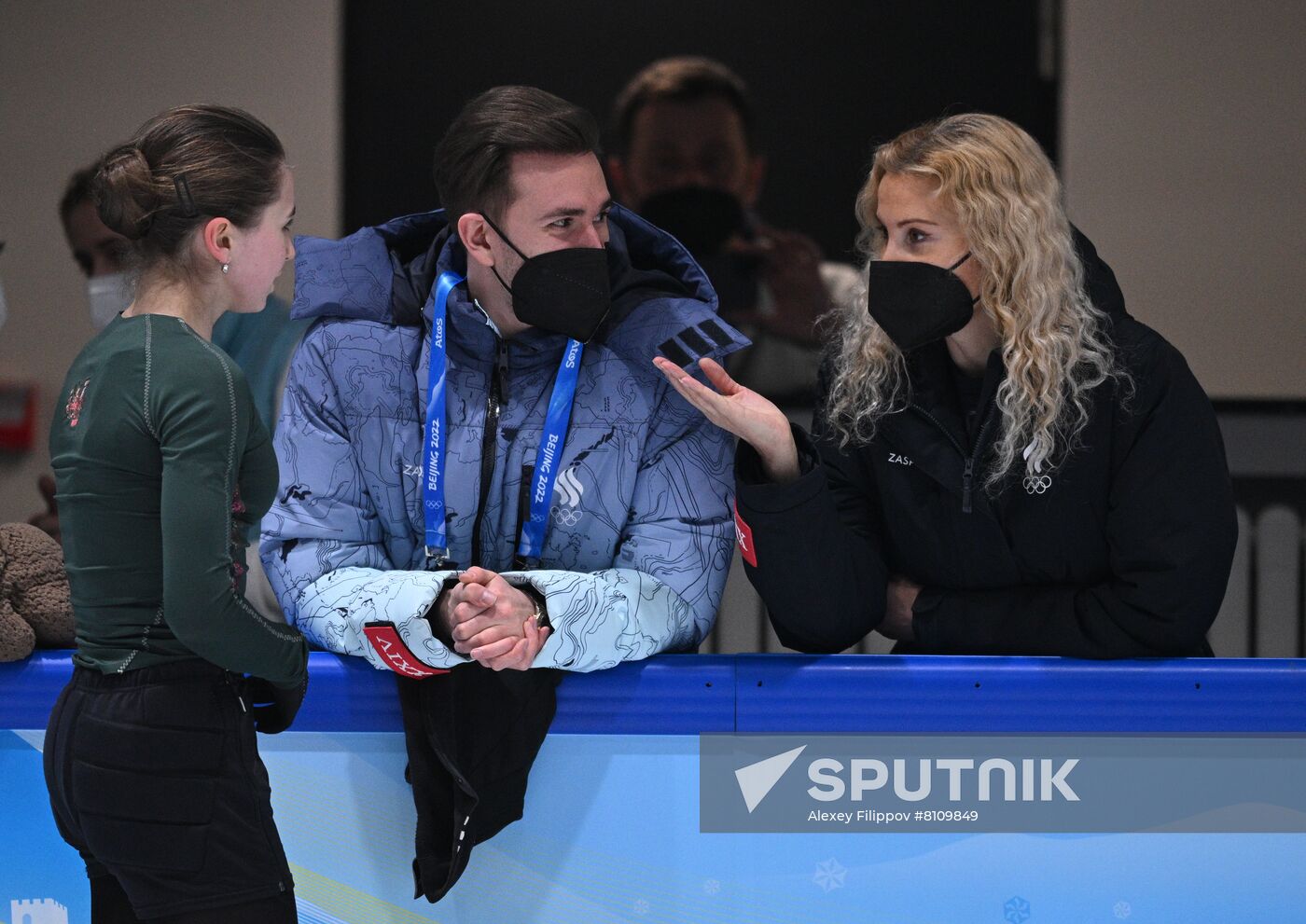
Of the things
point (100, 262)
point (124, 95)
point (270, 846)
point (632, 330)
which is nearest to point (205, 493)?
point (270, 846)

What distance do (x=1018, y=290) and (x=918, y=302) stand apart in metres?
0.15

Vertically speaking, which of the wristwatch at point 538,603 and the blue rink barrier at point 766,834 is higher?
the wristwatch at point 538,603

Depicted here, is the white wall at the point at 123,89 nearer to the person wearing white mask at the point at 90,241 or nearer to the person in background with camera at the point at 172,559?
the person wearing white mask at the point at 90,241

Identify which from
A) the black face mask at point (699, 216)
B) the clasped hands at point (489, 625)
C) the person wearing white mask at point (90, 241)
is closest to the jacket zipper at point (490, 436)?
the clasped hands at point (489, 625)

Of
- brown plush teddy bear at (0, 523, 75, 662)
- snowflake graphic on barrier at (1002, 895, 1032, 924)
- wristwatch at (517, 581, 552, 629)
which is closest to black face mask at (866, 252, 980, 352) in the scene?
wristwatch at (517, 581, 552, 629)

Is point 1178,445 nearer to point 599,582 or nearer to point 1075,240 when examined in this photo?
point 1075,240

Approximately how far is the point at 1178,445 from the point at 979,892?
2.24 ft

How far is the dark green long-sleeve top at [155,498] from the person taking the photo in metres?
1.56

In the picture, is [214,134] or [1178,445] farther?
[1178,445]

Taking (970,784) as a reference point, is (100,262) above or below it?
above

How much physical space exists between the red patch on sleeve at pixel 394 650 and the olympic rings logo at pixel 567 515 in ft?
1.03

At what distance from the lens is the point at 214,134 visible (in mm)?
1717

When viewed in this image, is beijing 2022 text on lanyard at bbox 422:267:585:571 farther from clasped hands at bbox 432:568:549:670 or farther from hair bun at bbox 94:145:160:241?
hair bun at bbox 94:145:160:241

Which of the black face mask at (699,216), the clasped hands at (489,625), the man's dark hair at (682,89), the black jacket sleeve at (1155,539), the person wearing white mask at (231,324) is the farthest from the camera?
the man's dark hair at (682,89)
